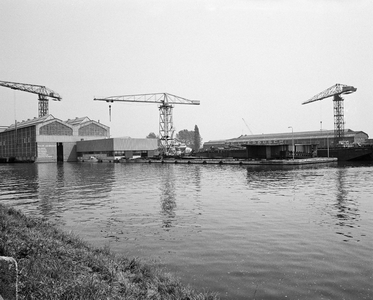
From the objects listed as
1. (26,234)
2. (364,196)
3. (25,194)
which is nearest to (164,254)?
(26,234)

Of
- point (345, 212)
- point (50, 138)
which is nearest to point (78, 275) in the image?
point (345, 212)

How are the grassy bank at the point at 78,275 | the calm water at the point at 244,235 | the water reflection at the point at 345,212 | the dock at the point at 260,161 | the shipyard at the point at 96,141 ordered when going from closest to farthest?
the grassy bank at the point at 78,275 → the calm water at the point at 244,235 → the water reflection at the point at 345,212 → the dock at the point at 260,161 → the shipyard at the point at 96,141

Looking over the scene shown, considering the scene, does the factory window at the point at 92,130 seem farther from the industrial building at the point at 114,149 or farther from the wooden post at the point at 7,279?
the wooden post at the point at 7,279

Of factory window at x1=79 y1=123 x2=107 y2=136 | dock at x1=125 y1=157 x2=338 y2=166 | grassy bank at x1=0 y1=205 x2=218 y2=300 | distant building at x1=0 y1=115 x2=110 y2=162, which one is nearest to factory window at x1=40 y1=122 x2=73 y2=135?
distant building at x1=0 y1=115 x2=110 y2=162

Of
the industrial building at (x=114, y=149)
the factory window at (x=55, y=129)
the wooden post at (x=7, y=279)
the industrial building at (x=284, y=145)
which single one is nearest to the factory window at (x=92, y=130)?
the factory window at (x=55, y=129)

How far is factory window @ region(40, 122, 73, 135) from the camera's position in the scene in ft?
392

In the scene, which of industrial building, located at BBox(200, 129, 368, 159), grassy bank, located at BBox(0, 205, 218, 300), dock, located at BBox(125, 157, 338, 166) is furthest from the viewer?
industrial building, located at BBox(200, 129, 368, 159)

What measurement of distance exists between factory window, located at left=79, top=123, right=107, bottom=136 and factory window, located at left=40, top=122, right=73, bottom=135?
5.11m

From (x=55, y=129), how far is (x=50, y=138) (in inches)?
155

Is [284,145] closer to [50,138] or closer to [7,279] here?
[50,138]

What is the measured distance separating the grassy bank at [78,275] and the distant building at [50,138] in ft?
387

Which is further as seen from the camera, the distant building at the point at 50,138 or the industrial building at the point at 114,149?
the industrial building at the point at 114,149

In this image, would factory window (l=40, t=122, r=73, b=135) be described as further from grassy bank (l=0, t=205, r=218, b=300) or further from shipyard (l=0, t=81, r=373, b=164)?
grassy bank (l=0, t=205, r=218, b=300)

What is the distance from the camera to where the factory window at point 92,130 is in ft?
427
